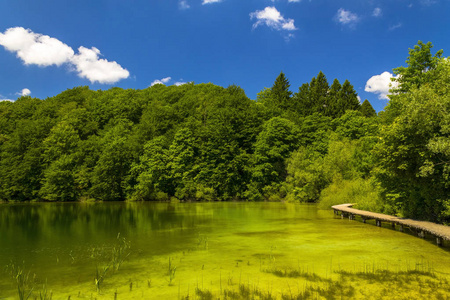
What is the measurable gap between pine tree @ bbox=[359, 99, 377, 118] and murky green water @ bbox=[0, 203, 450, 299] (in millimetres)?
62538

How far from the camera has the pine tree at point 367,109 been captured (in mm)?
73494

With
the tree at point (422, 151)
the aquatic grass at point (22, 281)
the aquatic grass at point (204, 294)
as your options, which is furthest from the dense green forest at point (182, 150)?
the aquatic grass at point (22, 281)

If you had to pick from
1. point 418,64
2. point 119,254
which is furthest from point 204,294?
point 418,64

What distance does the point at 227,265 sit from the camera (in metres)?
10.3

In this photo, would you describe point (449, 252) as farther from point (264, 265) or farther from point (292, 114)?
point (292, 114)

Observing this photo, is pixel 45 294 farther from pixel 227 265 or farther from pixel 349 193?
pixel 349 193

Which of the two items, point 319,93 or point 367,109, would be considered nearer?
point 367,109

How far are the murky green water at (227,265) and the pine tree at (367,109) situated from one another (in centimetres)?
6254

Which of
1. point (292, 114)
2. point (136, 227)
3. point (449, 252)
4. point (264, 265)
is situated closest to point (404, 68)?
point (449, 252)

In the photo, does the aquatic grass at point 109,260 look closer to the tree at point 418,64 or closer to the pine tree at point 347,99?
the tree at point 418,64

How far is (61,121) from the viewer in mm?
60375

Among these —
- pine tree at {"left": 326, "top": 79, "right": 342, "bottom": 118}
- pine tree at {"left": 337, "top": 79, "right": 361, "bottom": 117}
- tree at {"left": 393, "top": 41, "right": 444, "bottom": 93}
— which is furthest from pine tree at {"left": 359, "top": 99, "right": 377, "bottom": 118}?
tree at {"left": 393, "top": 41, "right": 444, "bottom": 93}

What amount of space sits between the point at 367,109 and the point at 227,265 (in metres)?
73.8

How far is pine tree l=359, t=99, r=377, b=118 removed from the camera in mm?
73494
